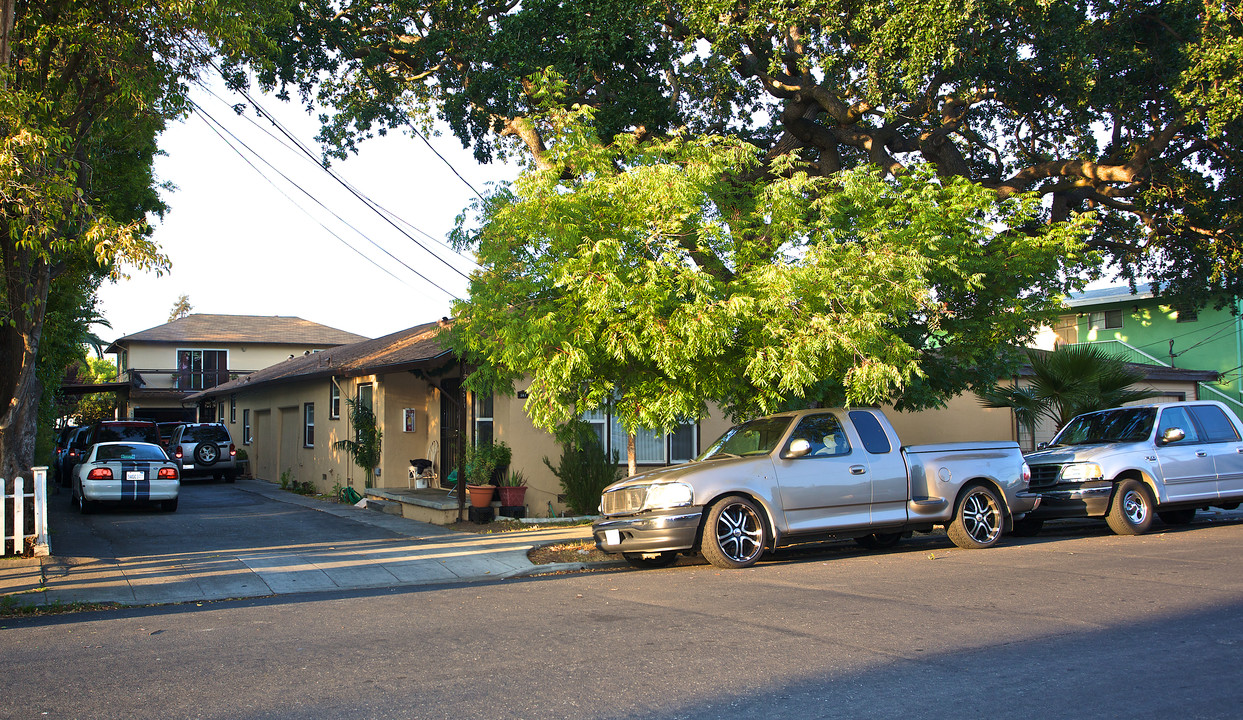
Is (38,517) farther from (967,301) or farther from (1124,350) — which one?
(1124,350)

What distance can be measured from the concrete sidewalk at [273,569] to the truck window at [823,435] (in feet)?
10.4

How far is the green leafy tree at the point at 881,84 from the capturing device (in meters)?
14.3

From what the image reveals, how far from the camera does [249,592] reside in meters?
9.38

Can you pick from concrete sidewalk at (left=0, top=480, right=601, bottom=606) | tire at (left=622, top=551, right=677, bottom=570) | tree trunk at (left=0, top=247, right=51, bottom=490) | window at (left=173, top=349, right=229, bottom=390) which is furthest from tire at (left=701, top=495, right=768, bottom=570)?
window at (left=173, top=349, right=229, bottom=390)

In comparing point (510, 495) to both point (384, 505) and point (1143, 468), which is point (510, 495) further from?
point (1143, 468)

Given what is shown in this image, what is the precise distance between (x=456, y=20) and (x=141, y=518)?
10.5 meters

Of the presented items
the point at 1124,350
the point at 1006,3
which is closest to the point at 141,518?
the point at 1006,3

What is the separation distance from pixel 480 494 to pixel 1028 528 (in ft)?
27.9

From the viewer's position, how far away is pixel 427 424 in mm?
19391

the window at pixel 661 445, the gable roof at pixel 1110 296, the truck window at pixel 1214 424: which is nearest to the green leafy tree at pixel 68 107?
the window at pixel 661 445

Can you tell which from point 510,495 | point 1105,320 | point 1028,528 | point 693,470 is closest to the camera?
point 693,470

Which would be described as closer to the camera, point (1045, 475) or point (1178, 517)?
point (1045, 475)

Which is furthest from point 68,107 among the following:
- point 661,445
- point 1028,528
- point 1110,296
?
point 1110,296

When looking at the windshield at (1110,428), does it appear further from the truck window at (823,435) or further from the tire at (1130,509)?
the truck window at (823,435)
